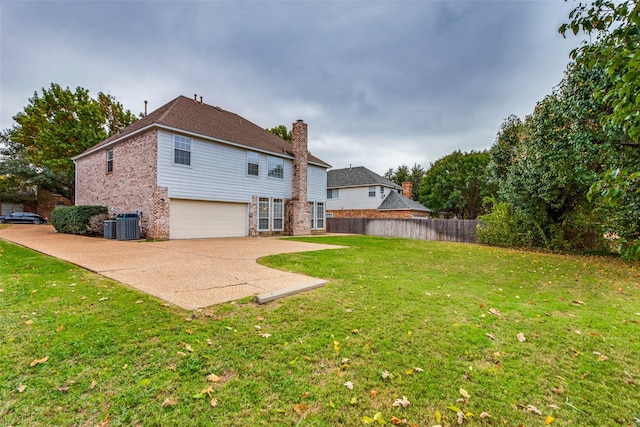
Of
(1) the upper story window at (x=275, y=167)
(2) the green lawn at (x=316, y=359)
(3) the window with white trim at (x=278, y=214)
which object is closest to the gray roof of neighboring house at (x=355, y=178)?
(1) the upper story window at (x=275, y=167)

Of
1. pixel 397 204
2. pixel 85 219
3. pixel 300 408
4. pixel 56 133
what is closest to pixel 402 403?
→ pixel 300 408

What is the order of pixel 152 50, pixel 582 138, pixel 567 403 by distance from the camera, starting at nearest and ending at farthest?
pixel 567 403
pixel 582 138
pixel 152 50

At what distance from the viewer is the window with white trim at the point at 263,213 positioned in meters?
16.5

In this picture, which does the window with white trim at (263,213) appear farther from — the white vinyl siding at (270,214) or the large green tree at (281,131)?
the large green tree at (281,131)

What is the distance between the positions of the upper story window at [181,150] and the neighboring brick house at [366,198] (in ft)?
61.9

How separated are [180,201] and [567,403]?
14.0 meters

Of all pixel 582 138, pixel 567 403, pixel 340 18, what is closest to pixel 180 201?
pixel 340 18

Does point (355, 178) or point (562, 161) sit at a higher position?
point (355, 178)

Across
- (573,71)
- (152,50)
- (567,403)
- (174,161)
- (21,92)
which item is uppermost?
(21,92)

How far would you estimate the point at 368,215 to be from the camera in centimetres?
2978

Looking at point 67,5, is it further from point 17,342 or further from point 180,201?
point 17,342

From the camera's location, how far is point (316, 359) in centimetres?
268

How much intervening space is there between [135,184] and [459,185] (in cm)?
3334

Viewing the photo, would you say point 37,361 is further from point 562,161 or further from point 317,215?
point 317,215
